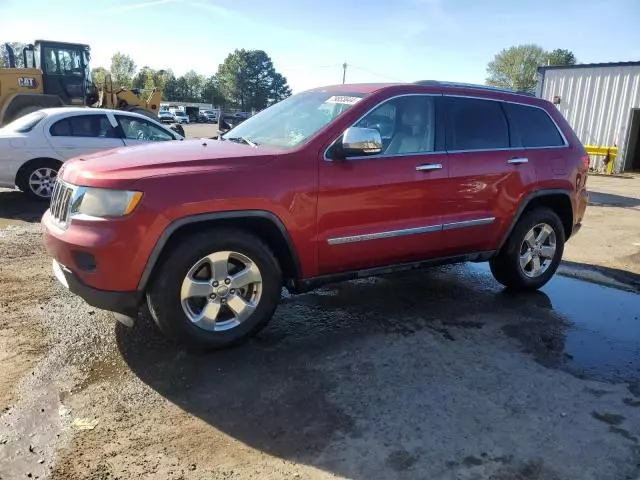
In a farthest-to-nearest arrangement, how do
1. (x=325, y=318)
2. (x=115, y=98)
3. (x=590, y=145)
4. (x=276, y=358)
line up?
1. (x=590, y=145)
2. (x=115, y=98)
3. (x=325, y=318)
4. (x=276, y=358)

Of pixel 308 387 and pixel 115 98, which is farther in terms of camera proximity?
pixel 115 98

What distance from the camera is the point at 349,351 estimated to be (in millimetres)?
3834

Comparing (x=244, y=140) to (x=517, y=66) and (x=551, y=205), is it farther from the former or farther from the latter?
(x=517, y=66)

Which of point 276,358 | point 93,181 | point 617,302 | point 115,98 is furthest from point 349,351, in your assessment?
point 115,98

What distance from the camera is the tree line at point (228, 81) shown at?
87.6 metres

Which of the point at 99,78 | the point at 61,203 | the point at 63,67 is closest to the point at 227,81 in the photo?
the point at 99,78

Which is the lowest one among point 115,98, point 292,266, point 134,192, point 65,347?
point 65,347

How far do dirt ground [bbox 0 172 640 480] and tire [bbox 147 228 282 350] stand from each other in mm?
180

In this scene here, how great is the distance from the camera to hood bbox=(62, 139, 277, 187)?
329 cm

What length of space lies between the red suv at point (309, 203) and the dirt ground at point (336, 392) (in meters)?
0.43

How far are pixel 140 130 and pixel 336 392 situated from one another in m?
7.26

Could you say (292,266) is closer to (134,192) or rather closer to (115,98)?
(134,192)

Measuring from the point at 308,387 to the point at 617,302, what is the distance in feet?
11.8

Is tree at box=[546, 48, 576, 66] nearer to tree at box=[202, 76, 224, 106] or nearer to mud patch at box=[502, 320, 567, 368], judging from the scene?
tree at box=[202, 76, 224, 106]
